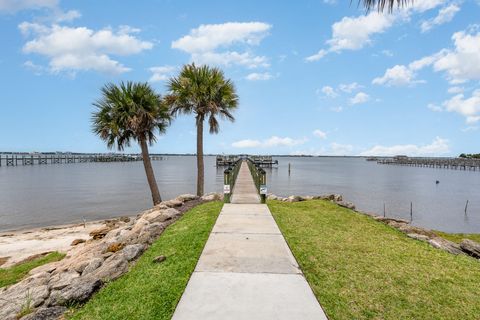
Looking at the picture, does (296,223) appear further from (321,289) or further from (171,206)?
(171,206)

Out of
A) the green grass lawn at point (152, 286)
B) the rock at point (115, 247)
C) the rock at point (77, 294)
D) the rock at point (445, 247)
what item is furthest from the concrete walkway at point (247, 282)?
the rock at point (445, 247)

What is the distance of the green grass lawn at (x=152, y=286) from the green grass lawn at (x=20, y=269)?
16.1 ft

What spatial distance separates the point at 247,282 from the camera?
16.9ft

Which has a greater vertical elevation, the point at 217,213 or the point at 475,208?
the point at 217,213

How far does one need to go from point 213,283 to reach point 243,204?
23.0ft

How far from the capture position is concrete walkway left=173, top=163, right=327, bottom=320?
4.25 metres

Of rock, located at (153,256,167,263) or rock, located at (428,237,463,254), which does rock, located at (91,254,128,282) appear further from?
rock, located at (428,237,463,254)

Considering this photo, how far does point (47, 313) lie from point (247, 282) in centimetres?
304

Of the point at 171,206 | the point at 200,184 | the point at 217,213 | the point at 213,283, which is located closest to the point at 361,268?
the point at 213,283

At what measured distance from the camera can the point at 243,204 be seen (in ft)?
39.7

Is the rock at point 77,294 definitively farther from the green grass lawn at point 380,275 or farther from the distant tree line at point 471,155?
the distant tree line at point 471,155

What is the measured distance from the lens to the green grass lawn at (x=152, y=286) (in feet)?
14.4

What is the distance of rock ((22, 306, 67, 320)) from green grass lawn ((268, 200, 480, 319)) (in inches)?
154

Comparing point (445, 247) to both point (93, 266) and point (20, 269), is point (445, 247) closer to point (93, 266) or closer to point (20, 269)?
point (93, 266)
